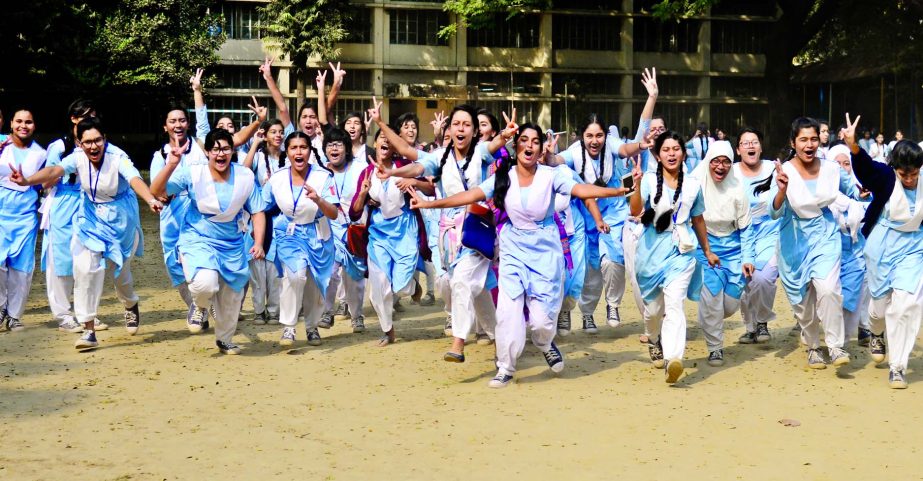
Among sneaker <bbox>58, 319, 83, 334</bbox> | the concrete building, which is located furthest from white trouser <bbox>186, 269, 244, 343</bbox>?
the concrete building

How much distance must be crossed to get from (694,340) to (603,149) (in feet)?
6.11

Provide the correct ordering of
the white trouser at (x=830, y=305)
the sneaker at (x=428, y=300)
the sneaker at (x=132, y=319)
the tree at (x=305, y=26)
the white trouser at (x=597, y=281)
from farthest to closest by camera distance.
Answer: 1. the tree at (x=305, y=26)
2. the sneaker at (x=428, y=300)
3. the white trouser at (x=597, y=281)
4. the sneaker at (x=132, y=319)
5. the white trouser at (x=830, y=305)

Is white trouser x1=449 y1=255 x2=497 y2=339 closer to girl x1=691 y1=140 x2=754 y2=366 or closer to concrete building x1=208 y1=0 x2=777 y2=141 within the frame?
girl x1=691 y1=140 x2=754 y2=366

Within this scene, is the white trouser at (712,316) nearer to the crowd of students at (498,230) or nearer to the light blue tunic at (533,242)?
the crowd of students at (498,230)

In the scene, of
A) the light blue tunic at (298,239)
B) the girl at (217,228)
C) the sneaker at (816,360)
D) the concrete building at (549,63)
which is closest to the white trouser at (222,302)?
the girl at (217,228)

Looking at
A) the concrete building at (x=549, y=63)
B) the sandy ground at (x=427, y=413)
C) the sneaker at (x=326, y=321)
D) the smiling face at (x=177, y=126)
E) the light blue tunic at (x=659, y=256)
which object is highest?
the concrete building at (x=549, y=63)

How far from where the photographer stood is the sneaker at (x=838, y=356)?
7875mm

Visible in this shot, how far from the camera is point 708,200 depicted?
340 inches

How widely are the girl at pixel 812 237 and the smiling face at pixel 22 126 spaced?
626cm

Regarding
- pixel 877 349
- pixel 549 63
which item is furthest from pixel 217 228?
pixel 549 63

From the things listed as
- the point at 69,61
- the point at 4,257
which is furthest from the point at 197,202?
the point at 69,61

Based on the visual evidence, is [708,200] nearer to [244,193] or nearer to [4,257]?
[244,193]

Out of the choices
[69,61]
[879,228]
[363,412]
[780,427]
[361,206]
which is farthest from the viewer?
[69,61]

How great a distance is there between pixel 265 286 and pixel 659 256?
4.00 metres
